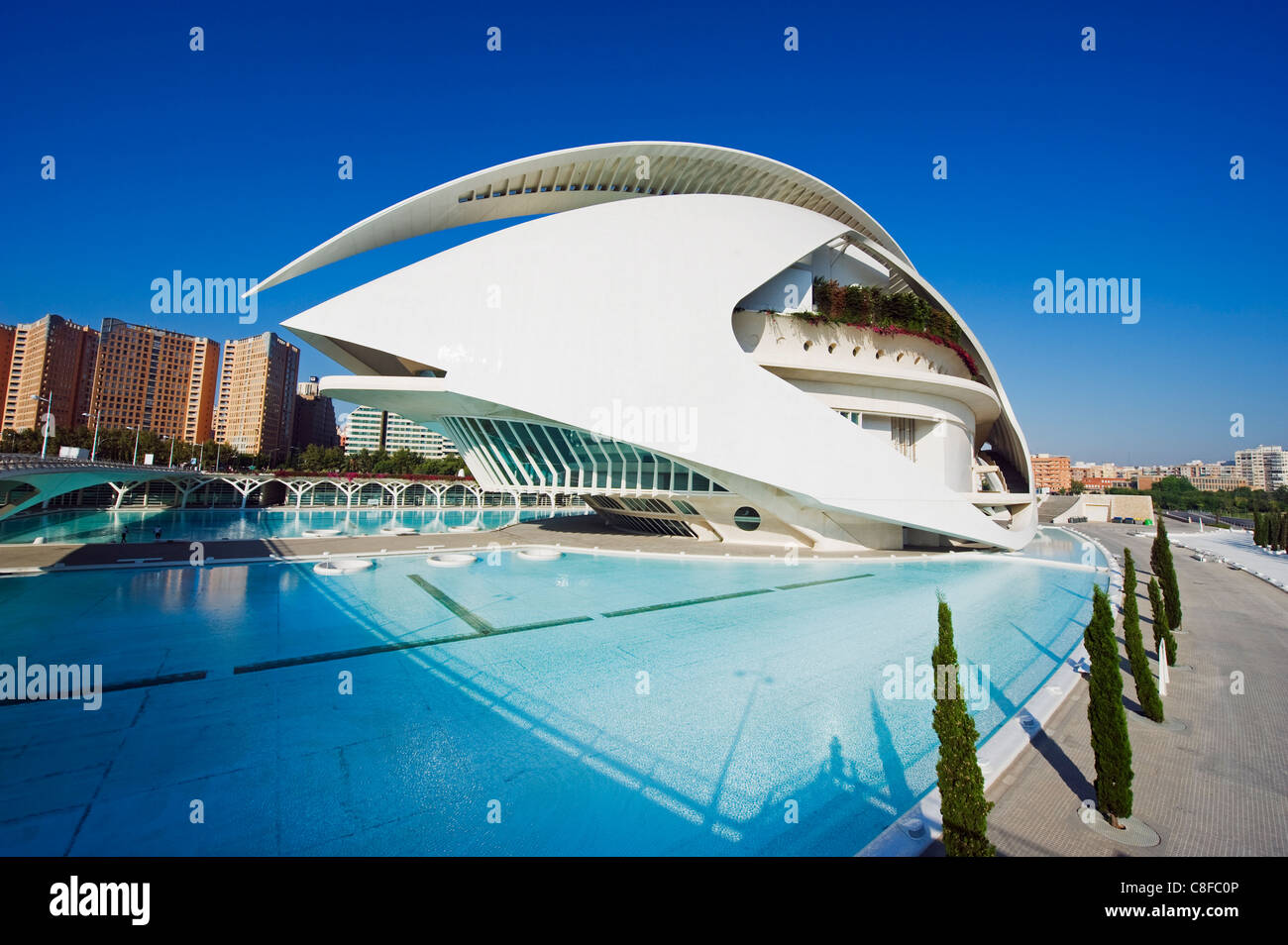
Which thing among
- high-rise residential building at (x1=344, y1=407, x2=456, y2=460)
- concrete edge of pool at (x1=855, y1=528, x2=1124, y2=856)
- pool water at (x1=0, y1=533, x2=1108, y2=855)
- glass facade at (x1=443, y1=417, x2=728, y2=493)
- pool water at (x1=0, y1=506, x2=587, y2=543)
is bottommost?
pool water at (x1=0, y1=533, x2=1108, y2=855)

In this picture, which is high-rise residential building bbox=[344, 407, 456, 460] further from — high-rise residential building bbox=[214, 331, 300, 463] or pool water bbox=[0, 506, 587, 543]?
pool water bbox=[0, 506, 587, 543]

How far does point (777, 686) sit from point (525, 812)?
3.19 m

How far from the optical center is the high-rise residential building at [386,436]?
91.9 metres

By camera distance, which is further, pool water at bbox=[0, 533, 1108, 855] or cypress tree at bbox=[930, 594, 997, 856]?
pool water at bbox=[0, 533, 1108, 855]

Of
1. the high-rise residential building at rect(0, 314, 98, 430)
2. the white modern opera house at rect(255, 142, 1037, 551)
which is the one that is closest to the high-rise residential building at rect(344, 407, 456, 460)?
the high-rise residential building at rect(0, 314, 98, 430)

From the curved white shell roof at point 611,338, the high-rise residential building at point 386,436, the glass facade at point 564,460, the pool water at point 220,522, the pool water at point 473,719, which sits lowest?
the pool water at point 473,719

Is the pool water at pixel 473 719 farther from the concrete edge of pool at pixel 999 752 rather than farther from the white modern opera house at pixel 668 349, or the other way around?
the white modern opera house at pixel 668 349

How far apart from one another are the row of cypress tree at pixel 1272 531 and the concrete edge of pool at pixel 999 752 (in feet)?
87.9

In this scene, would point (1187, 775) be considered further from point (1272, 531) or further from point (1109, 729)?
point (1272, 531)

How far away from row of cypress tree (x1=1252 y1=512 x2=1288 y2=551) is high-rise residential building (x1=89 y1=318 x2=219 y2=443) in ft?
281

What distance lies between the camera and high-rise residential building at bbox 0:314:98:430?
4925 cm

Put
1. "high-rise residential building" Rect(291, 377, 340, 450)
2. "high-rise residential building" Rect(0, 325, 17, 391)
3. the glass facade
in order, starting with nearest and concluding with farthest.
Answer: the glass facade, "high-rise residential building" Rect(0, 325, 17, 391), "high-rise residential building" Rect(291, 377, 340, 450)

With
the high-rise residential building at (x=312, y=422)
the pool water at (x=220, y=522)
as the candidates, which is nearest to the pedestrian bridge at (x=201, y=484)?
the pool water at (x=220, y=522)
